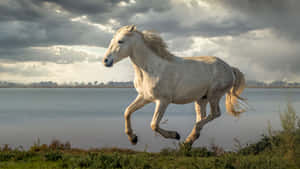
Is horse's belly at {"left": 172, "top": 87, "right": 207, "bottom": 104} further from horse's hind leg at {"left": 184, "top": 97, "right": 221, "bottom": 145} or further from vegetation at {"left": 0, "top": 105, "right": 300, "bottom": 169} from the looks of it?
vegetation at {"left": 0, "top": 105, "right": 300, "bottom": 169}

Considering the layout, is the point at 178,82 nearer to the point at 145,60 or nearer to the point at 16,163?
the point at 145,60

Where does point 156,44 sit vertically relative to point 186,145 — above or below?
above

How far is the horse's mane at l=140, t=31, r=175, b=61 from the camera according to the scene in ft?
19.1

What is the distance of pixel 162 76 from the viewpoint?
5625 mm

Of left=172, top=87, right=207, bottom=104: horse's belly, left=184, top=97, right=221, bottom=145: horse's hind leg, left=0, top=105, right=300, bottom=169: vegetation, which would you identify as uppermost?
left=172, top=87, right=207, bottom=104: horse's belly

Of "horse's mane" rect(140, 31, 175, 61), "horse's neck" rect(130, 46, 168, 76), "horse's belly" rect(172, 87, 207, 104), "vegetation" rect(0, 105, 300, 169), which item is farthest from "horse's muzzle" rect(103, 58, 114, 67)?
"vegetation" rect(0, 105, 300, 169)

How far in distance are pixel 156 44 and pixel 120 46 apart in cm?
89

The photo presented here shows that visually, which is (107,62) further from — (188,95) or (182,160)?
(182,160)

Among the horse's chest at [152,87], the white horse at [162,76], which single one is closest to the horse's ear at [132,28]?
the white horse at [162,76]

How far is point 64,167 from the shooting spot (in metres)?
5.00

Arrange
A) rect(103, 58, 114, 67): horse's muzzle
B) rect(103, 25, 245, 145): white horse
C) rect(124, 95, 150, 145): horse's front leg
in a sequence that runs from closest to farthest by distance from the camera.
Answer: rect(103, 58, 114, 67): horse's muzzle → rect(103, 25, 245, 145): white horse → rect(124, 95, 150, 145): horse's front leg

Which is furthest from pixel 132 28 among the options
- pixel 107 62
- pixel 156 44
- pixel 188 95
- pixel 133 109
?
pixel 188 95

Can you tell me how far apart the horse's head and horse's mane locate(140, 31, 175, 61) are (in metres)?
0.38

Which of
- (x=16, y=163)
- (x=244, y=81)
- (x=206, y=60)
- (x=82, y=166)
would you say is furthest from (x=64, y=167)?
(x=244, y=81)
